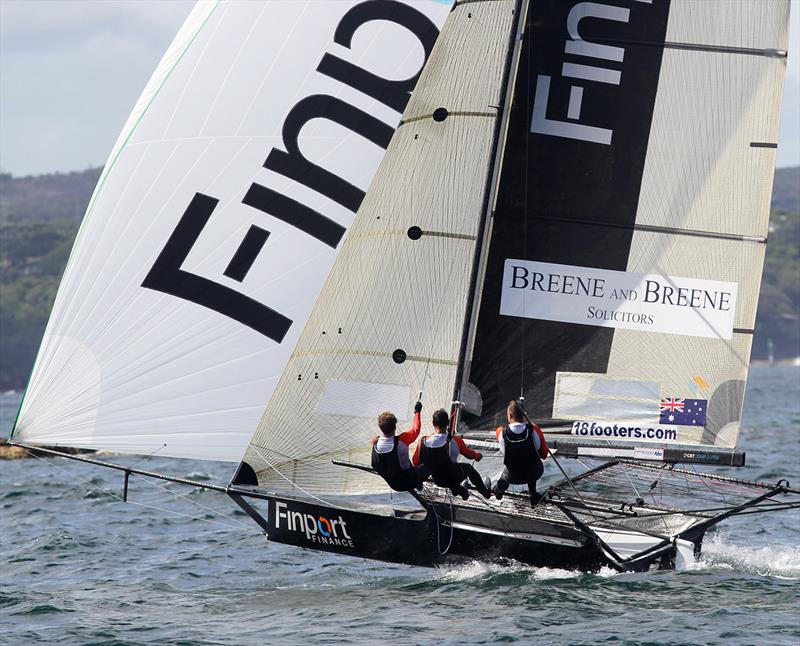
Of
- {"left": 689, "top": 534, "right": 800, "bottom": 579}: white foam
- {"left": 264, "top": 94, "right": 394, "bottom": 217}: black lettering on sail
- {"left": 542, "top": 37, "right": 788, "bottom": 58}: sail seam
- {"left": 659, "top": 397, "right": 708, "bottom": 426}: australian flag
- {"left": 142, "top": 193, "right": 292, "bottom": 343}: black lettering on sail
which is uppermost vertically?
{"left": 542, "top": 37, "right": 788, "bottom": 58}: sail seam

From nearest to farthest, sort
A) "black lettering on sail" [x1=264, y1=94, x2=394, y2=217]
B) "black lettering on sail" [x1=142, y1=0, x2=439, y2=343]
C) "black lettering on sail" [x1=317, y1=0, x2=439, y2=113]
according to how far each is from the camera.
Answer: "black lettering on sail" [x1=142, y1=0, x2=439, y2=343] < "black lettering on sail" [x1=264, y1=94, x2=394, y2=217] < "black lettering on sail" [x1=317, y1=0, x2=439, y2=113]

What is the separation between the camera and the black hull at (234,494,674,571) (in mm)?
8742

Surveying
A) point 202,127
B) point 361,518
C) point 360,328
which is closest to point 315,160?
point 202,127

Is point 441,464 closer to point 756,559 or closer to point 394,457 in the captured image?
point 394,457

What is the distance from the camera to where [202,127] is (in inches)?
397

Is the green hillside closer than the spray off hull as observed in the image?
No

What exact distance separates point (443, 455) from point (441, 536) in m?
0.62

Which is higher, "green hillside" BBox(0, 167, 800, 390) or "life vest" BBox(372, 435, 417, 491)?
"green hillside" BBox(0, 167, 800, 390)

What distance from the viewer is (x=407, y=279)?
9391mm

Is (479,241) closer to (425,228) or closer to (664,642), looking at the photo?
(425,228)

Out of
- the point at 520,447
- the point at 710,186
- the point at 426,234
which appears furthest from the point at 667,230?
the point at 520,447

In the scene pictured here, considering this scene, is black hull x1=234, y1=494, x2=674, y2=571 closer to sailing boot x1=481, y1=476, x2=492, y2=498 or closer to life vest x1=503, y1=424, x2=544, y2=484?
sailing boot x1=481, y1=476, x2=492, y2=498

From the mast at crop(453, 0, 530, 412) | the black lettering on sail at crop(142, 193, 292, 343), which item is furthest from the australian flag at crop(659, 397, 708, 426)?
the black lettering on sail at crop(142, 193, 292, 343)

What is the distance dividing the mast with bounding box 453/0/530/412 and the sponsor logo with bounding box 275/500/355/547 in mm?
1274
